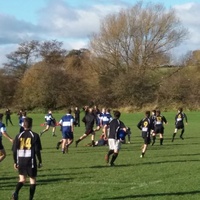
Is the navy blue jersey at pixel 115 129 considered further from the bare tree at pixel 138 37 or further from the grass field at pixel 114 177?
the bare tree at pixel 138 37

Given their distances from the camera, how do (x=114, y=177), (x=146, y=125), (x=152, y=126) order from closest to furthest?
(x=114, y=177), (x=146, y=125), (x=152, y=126)

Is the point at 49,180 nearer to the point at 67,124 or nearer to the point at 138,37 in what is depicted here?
the point at 67,124

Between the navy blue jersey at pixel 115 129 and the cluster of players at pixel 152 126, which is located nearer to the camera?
the navy blue jersey at pixel 115 129

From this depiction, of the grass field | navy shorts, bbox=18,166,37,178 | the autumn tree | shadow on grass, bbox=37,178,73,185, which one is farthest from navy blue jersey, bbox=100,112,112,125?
the autumn tree

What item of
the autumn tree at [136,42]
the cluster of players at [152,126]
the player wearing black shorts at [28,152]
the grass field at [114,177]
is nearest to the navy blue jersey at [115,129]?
→ the grass field at [114,177]

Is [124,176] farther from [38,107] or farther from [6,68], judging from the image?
[6,68]

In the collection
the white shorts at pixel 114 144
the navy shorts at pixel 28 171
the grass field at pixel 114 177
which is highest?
the white shorts at pixel 114 144

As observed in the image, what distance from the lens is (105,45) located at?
71750mm

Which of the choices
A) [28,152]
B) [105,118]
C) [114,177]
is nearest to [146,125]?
[114,177]

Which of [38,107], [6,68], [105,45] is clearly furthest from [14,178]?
[6,68]

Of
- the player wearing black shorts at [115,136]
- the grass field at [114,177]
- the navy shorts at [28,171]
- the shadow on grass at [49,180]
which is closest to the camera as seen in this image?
the navy shorts at [28,171]

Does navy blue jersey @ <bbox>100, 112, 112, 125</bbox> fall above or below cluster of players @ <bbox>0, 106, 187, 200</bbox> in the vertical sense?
above

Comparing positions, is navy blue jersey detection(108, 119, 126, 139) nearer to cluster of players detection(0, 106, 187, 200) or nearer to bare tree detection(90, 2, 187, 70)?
cluster of players detection(0, 106, 187, 200)

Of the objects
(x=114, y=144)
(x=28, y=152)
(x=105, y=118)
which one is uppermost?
(x=105, y=118)
